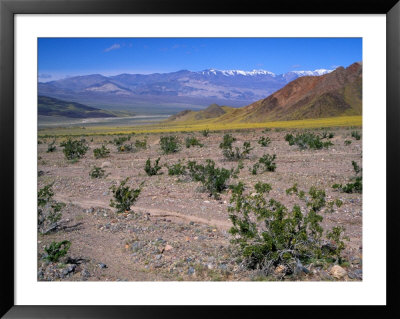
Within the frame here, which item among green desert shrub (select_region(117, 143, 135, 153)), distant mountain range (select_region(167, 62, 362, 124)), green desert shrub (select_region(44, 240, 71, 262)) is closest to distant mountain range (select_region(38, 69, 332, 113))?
distant mountain range (select_region(167, 62, 362, 124))

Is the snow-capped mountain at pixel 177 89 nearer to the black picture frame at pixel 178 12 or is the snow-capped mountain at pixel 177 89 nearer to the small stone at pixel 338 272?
the black picture frame at pixel 178 12

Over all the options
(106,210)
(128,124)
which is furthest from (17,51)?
(128,124)

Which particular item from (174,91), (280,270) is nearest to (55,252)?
(280,270)

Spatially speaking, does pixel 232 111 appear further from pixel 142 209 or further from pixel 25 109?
pixel 25 109

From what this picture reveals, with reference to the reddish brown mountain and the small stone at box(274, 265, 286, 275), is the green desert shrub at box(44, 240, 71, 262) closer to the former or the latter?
the small stone at box(274, 265, 286, 275)

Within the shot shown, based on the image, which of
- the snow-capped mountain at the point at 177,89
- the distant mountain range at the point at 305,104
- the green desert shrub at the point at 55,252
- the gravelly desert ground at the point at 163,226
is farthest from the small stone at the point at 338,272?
the distant mountain range at the point at 305,104

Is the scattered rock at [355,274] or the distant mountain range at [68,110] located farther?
the distant mountain range at [68,110]

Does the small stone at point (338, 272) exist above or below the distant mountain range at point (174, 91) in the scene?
below
